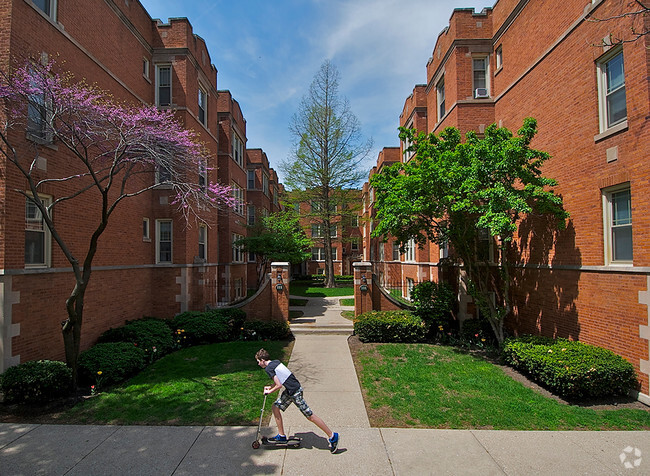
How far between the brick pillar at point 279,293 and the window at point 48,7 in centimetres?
900

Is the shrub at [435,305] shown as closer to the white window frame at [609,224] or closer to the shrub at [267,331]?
the shrub at [267,331]

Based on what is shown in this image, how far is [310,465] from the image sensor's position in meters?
4.40

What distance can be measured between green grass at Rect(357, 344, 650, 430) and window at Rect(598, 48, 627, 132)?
5735 millimetres

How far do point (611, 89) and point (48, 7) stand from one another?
12.9 metres

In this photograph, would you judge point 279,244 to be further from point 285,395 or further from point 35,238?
point 285,395

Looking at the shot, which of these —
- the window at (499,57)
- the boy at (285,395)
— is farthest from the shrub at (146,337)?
the window at (499,57)

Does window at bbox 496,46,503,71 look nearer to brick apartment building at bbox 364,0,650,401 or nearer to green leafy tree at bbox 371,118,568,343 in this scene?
brick apartment building at bbox 364,0,650,401

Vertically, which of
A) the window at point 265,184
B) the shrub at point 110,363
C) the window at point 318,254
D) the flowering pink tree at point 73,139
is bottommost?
the shrub at point 110,363

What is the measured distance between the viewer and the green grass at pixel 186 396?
227 inches

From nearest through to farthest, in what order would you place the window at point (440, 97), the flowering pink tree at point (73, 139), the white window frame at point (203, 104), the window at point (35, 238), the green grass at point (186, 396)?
1. the green grass at point (186, 396)
2. the flowering pink tree at point (73, 139)
3. the window at point (35, 238)
4. the window at point (440, 97)
5. the white window frame at point (203, 104)

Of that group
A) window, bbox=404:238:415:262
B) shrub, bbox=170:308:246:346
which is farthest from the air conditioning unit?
shrub, bbox=170:308:246:346

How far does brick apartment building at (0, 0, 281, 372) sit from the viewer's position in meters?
6.99

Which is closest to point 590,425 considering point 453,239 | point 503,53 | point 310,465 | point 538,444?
point 538,444

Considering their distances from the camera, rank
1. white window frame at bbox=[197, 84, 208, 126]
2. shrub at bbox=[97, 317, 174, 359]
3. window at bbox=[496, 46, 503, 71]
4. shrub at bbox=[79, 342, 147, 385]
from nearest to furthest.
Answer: shrub at bbox=[79, 342, 147, 385], shrub at bbox=[97, 317, 174, 359], window at bbox=[496, 46, 503, 71], white window frame at bbox=[197, 84, 208, 126]
